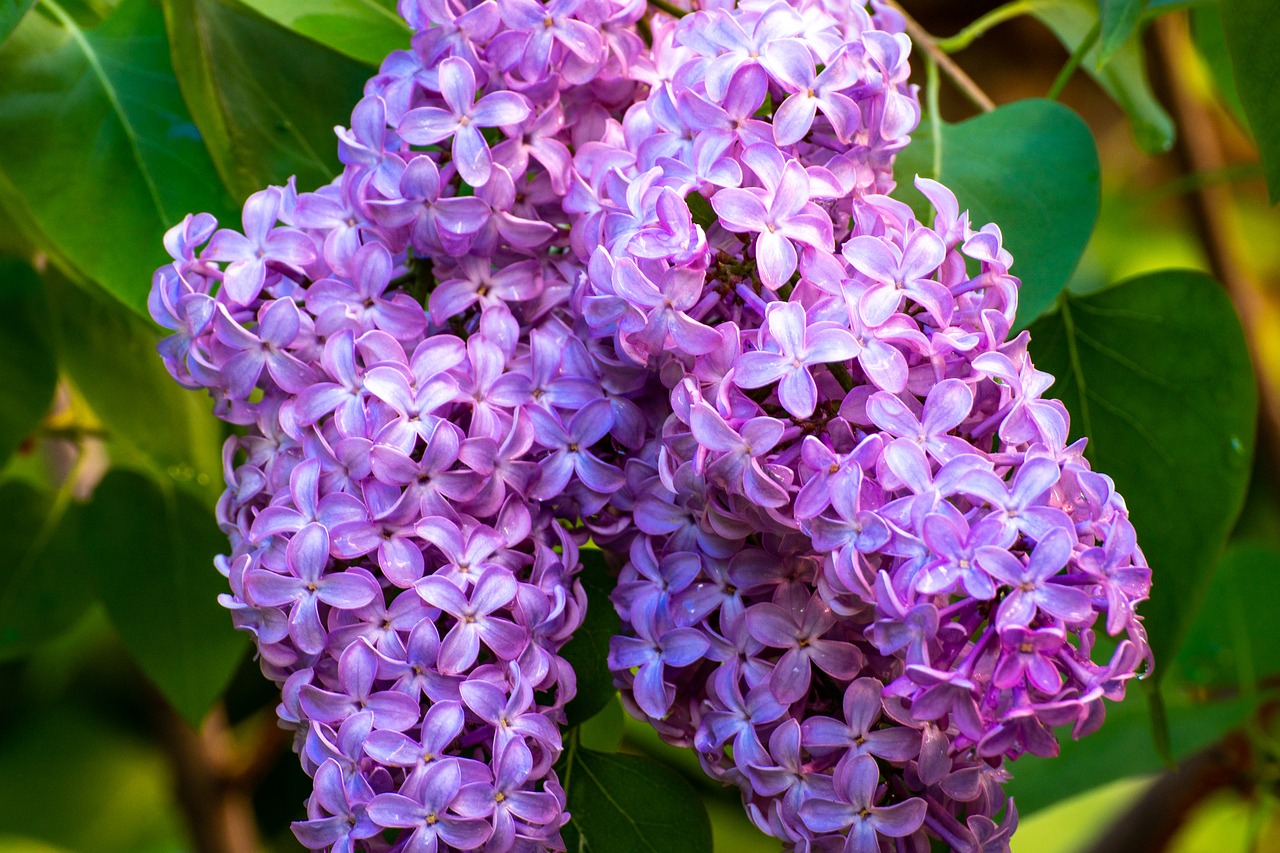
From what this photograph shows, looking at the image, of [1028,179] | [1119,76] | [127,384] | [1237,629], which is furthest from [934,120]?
[1237,629]

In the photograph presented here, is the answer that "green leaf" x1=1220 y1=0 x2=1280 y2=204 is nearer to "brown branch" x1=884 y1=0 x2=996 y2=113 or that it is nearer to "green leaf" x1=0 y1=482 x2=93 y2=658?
"brown branch" x1=884 y1=0 x2=996 y2=113

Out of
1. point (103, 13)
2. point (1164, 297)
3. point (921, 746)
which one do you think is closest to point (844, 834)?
point (921, 746)

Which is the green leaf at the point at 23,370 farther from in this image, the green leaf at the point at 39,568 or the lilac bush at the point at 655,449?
the lilac bush at the point at 655,449

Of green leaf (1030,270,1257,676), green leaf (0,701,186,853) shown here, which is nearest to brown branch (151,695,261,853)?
green leaf (0,701,186,853)

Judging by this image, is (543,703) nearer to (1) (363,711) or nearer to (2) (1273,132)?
(1) (363,711)

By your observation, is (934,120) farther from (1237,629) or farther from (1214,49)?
(1237,629)

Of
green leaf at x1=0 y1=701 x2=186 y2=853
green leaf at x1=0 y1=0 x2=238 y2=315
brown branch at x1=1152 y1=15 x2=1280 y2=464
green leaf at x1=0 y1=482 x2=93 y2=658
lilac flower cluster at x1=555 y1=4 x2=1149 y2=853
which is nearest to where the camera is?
lilac flower cluster at x1=555 y1=4 x2=1149 y2=853
